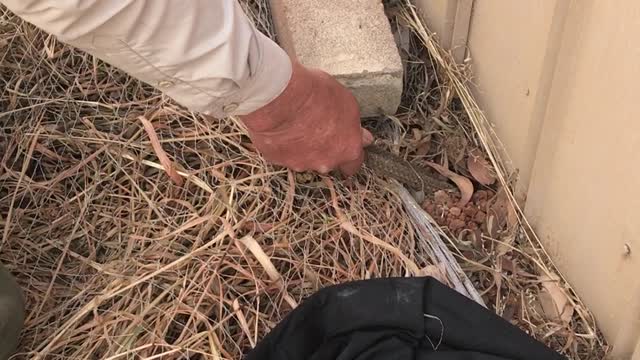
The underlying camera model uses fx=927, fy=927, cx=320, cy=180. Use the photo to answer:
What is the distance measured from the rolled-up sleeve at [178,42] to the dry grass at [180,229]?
1.11 feet

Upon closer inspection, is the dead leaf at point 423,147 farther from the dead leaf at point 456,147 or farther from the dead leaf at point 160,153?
the dead leaf at point 160,153

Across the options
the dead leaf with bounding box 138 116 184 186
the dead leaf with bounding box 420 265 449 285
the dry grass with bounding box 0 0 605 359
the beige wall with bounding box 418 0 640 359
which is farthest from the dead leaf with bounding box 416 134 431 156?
the dead leaf with bounding box 138 116 184 186

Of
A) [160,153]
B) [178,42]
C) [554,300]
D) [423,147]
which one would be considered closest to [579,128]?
[554,300]

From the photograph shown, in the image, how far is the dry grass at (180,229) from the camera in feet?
4.69

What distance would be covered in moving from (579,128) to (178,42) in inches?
22.2

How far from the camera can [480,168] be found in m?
1.60

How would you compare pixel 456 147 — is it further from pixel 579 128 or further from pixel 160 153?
pixel 160 153

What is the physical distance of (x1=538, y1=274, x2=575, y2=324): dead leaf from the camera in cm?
142

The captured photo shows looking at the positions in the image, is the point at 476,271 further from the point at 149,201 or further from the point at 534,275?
the point at 149,201

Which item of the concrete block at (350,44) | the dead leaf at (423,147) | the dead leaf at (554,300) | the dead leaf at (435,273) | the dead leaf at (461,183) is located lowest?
the dead leaf at (554,300)

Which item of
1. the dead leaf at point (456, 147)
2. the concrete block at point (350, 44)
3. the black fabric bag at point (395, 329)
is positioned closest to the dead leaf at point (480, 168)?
the dead leaf at point (456, 147)

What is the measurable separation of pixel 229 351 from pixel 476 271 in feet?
1.36

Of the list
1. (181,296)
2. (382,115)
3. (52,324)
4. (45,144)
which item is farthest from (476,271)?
(45,144)

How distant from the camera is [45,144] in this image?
1668 millimetres
